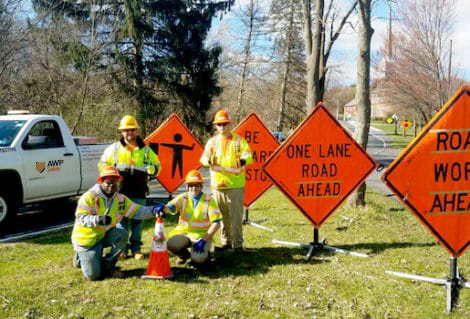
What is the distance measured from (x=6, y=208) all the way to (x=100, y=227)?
3.64m

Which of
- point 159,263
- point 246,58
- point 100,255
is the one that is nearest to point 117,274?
point 100,255

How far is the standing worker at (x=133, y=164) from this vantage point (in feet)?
21.0

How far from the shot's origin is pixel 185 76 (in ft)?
82.3

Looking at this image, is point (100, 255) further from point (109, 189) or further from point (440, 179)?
point (440, 179)

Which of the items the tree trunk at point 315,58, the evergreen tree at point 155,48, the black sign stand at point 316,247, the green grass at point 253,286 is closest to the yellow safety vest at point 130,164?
the green grass at point 253,286

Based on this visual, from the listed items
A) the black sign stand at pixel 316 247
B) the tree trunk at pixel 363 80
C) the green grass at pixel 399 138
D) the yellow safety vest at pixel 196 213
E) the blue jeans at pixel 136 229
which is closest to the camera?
the yellow safety vest at pixel 196 213

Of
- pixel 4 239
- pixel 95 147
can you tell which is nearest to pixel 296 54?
pixel 95 147

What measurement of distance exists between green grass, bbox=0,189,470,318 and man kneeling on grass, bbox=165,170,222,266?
324 millimetres

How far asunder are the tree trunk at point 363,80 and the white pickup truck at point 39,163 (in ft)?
19.0

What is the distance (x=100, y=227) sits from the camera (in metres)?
5.60

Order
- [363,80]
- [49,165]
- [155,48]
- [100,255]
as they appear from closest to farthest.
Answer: [100,255] → [49,165] → [363,80] → [155,48]

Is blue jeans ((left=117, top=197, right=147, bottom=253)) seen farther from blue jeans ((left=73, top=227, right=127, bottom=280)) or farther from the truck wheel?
the truck wheel

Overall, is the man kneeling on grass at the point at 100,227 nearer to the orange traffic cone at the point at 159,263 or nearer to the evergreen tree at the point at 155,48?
the orange traffic cone at the point at 159,263

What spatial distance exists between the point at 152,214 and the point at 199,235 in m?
0.70
